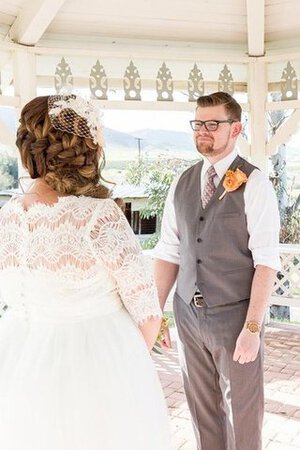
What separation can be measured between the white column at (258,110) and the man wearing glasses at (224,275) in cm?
278

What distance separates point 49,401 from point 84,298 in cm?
30

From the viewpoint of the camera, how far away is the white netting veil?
4.88 feet

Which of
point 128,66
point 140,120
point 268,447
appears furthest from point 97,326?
point 140,120

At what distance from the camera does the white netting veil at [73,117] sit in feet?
4.88

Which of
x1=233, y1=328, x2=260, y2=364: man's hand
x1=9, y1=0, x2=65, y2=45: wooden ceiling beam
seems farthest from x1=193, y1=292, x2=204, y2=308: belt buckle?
x1=9, y1=0, x2=65, y2=45: wooden ceiling beam

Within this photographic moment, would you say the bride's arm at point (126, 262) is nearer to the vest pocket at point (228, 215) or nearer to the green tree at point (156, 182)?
the vest pocket at point (228, 215)

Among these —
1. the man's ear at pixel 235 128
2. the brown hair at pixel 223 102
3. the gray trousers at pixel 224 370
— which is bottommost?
the gray trousers at pixel 224 370

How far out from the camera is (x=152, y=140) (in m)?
Result: 6.53

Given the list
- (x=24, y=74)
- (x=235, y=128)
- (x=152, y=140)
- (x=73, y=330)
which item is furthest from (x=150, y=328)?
(x=152, y=140)

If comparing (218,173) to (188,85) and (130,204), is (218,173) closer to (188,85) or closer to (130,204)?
(188,85)

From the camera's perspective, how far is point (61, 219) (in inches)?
59.7

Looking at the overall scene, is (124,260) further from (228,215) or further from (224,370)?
(224,370)

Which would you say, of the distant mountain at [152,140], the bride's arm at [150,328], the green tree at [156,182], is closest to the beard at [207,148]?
the bride's arm at [150,328]

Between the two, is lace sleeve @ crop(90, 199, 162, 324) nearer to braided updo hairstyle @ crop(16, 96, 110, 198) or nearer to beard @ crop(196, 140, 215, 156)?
braided updo hairstyle @ crop(16, 96, 110, 198)
